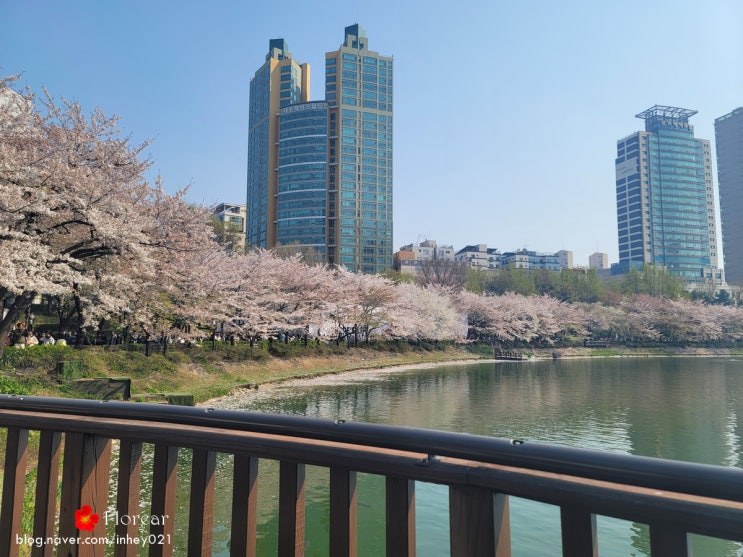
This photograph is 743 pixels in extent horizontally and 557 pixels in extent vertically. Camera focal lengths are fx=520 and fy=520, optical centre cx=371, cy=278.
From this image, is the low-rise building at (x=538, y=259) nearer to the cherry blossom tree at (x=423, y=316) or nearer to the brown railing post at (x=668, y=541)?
the cherry blossom tree at (x=423, y=316)

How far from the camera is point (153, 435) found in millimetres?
1664

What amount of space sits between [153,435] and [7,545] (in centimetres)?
93

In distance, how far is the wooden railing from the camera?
101 cm

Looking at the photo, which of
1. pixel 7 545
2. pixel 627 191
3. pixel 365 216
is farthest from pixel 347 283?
pixel 627 191

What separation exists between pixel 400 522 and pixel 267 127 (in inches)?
3645

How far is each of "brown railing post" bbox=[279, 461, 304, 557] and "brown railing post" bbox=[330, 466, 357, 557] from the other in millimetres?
117

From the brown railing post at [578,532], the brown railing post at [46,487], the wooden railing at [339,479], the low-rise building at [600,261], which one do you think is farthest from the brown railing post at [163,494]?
the low-rise building at [600,261]

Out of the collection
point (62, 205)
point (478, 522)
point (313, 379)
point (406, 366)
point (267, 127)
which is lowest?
point (406, 366)

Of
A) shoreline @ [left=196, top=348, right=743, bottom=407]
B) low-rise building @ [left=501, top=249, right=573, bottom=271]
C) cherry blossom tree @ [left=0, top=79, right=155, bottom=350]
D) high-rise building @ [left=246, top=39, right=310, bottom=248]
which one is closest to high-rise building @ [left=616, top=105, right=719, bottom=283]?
low-rise building @ [left=501, top=249, right=573, bottom=271]

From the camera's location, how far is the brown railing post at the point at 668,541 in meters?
0.99

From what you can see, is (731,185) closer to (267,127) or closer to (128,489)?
(267,127)

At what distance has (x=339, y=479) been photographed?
141cm

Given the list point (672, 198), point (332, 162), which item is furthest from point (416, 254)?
point (672, 198)

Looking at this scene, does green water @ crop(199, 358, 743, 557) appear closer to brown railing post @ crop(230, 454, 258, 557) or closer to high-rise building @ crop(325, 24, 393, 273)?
brown railing post @ crop(230, 454, 258, 557)
